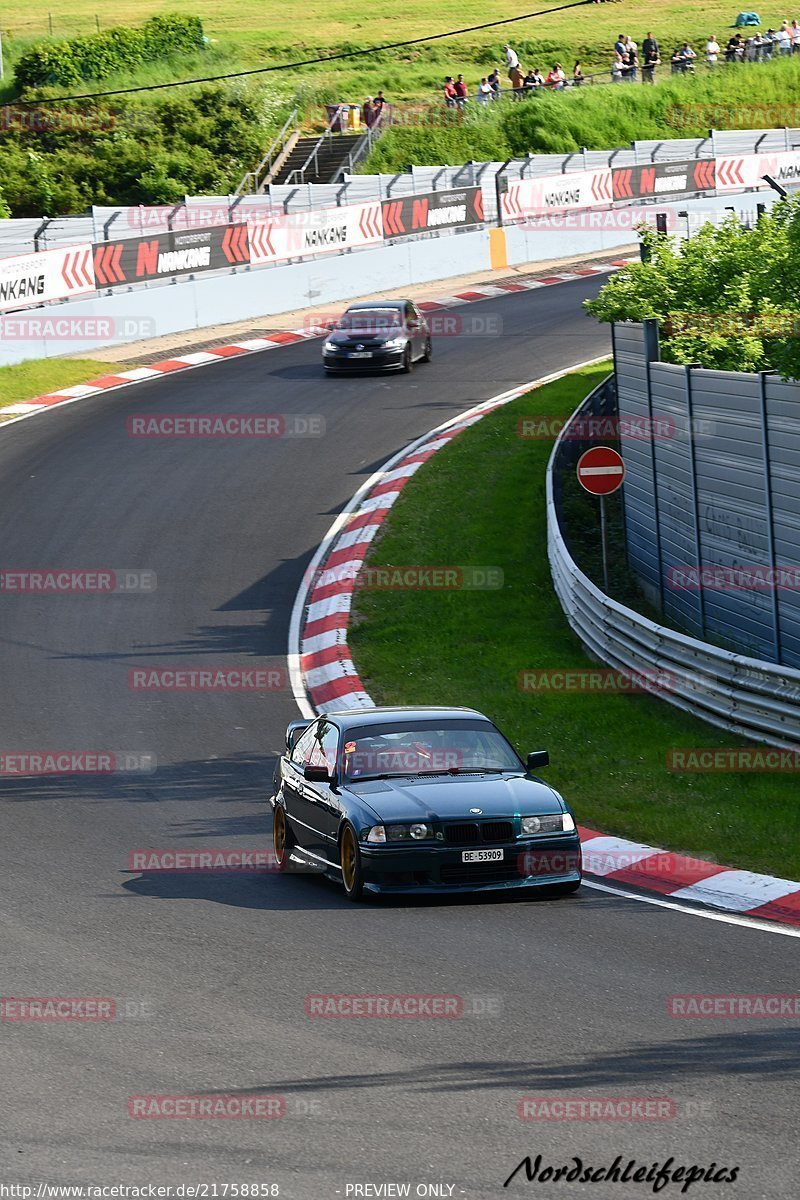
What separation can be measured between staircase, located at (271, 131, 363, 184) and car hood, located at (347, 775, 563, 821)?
4782cm

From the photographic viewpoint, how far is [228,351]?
36625 millimetres

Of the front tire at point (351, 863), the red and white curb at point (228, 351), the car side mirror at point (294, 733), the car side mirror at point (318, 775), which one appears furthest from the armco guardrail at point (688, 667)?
the red and white curb at point (228, 351)

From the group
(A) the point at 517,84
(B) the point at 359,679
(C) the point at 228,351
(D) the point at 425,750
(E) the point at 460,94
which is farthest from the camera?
(A) the point at 517,84

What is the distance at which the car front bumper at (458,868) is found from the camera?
11484 mm

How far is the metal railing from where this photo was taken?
58625mm

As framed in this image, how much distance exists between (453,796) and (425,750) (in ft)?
2.92

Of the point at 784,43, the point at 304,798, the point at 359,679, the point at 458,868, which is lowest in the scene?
the point at 359,679

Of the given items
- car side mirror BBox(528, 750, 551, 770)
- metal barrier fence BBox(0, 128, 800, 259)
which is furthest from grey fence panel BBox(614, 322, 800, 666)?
metal barrier fence BBox(0, 128, 800, 259)

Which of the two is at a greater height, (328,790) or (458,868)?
(328,790)

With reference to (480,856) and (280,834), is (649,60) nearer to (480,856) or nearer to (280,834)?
(280,834)

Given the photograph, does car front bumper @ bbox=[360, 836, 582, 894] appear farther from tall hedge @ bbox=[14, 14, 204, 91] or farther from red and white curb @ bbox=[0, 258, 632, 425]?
tall hedge @ bbox=[14, 14, 204, 91]

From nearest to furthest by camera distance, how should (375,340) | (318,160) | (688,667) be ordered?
(688,667) → (375,340) → (318,160)

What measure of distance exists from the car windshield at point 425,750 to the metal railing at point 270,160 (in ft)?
151

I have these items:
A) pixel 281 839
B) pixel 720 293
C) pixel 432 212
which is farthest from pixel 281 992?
pixel 432 212
